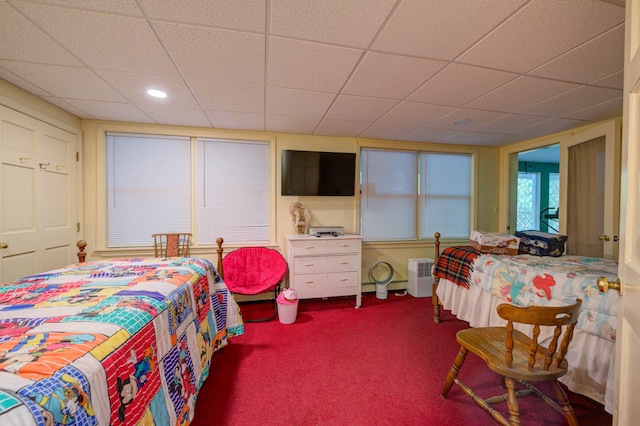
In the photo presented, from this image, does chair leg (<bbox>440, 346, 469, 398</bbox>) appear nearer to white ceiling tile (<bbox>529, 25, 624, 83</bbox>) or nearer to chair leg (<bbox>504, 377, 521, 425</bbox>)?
chair leg (<bbox>504, 377, 521, 425</bbox>)

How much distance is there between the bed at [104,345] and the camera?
2.15 ft

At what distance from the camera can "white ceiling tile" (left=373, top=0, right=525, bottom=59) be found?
3.96ft

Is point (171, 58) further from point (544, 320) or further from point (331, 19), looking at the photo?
point (544, 320)

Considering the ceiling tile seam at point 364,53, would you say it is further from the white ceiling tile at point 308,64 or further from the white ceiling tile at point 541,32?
the white ceiling tile at point 541,32

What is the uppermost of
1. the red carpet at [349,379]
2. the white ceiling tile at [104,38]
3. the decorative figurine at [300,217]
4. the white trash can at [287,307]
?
the white ceiling tile at [104,38]

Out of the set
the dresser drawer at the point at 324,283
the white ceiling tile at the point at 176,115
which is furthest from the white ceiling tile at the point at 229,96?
the dresser drawer at the point at 324,283

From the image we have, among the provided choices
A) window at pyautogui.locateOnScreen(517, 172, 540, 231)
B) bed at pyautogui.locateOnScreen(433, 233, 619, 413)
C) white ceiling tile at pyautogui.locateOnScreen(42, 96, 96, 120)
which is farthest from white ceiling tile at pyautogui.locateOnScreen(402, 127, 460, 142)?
white ceiling tile at pyautogui.locateOnScreen(42, 96, 96, 120)

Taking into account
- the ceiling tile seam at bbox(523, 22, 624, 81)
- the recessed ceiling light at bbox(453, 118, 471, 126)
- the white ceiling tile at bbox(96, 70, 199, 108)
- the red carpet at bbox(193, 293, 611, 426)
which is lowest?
the red carpet at bbox(193, 293, 611, 426)

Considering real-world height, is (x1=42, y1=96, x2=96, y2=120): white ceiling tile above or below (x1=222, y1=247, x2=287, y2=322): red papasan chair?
above

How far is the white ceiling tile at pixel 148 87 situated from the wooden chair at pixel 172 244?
141 cm

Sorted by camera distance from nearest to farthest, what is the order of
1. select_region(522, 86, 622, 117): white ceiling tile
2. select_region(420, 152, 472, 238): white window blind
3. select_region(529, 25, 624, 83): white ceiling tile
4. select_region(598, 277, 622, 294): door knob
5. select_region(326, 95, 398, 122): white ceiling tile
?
select_region(598, 277, 622, 294): door knob < select_region(529, 25, 624, 83): white ceiling tile < select_region(522, 86, 622, 117): white ceiling tile < select_region(326, 95, 398, 122): white ceiling tile < select_region(420, 152, 472, 238): white window blind

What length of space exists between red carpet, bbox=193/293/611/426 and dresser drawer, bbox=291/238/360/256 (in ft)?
2.50

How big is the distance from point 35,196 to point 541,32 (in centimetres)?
404

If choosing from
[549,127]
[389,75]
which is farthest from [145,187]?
[549,127]
